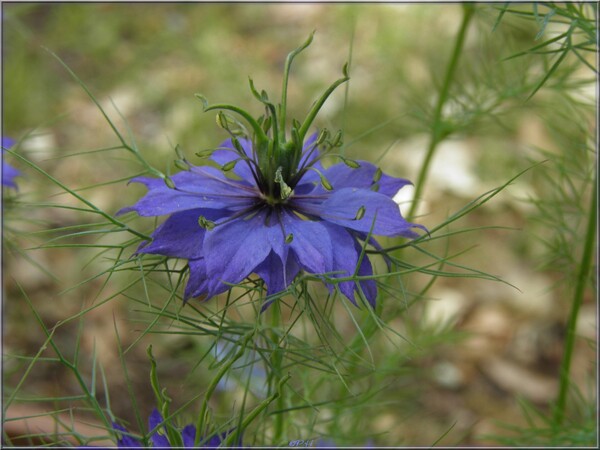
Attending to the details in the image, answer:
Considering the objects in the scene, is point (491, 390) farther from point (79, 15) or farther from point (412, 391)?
point (79, 15)

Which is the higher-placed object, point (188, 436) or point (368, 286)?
point (368, 286)

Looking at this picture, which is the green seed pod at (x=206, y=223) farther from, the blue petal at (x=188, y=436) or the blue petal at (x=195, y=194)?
the blue petal at (x=188, y=436)

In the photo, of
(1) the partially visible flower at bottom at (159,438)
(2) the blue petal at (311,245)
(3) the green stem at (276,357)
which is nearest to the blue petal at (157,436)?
(1) the partially visible flower at bottom at (159,438)

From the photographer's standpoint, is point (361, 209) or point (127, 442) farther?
point (127, 442)

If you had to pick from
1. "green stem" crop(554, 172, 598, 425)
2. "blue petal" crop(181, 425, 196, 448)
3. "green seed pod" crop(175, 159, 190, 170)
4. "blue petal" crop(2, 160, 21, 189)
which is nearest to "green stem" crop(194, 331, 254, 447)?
"blue petal" crop(181, 425, 196, 448)

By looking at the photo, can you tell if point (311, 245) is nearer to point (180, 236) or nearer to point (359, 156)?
point (180, 236)

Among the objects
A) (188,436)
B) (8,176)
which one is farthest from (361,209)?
(8,176)

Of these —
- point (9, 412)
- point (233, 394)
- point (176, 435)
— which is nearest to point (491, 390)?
point (233, 394)
